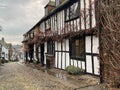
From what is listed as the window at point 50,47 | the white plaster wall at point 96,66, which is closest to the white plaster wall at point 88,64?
the white plaster wall at point 96,66

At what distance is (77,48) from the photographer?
13.8 meters

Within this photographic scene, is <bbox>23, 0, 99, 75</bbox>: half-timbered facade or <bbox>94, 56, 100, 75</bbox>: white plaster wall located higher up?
<bbox>23, 0, 99, 75</bbox>: half-timbered facade

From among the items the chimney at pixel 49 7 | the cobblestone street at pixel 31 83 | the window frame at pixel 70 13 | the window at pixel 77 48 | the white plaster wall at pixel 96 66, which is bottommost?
the cobblestone street at pixel 31 83

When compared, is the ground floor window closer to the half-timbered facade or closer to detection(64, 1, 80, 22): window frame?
the half-timbered facade

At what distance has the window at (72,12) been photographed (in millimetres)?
13759

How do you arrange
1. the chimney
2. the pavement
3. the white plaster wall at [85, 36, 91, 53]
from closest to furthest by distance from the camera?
the pavement
the white plaster wall at [85, 36, 91, 53]
the chimney

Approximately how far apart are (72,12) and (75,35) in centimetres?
225

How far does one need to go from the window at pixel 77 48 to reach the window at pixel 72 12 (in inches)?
77.9

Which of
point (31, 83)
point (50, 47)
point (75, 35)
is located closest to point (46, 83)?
point (31, 83)

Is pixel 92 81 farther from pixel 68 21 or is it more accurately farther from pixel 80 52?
pixel 68 21

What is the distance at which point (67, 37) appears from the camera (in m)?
14.9

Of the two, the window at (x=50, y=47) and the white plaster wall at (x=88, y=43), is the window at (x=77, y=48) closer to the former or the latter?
the white plaster wall at (x=88, y=43)

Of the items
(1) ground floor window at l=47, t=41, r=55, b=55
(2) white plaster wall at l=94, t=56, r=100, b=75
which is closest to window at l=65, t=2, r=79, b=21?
(2) white plaster wall at l=94, t=56, r=100, b=75

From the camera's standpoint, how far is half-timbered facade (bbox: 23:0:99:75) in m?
11.5
